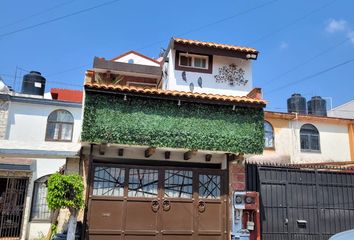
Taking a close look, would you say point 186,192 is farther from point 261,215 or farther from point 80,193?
point 80,193

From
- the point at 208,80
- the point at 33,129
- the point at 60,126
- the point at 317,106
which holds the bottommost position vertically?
the point at 33,129

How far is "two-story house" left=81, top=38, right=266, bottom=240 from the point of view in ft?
31.4

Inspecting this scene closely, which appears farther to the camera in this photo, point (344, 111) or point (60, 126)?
point (344, 111)

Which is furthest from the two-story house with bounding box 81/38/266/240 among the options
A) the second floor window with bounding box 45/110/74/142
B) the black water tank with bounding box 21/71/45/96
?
the black water tank with bounding box 21/71/45/96

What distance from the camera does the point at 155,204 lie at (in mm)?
10039

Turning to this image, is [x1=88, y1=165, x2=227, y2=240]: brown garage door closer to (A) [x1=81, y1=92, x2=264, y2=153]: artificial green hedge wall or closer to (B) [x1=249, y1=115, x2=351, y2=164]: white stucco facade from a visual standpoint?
(A) [x1=81, y1=92, x2=264, y2=153]: artificial green hedge wall

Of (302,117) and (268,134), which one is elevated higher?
(302,117)

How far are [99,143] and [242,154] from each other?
4118mm

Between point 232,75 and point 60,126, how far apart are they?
9.33 meters

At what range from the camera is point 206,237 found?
10.2m

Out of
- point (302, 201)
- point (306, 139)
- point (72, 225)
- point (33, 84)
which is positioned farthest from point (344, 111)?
point (72, 225)

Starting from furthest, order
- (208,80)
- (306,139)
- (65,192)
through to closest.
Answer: (306,139), (208,80), (65,192)

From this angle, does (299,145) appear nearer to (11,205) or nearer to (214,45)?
(214,45)

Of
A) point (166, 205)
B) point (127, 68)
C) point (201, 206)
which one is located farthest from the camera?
point (127, 68)
